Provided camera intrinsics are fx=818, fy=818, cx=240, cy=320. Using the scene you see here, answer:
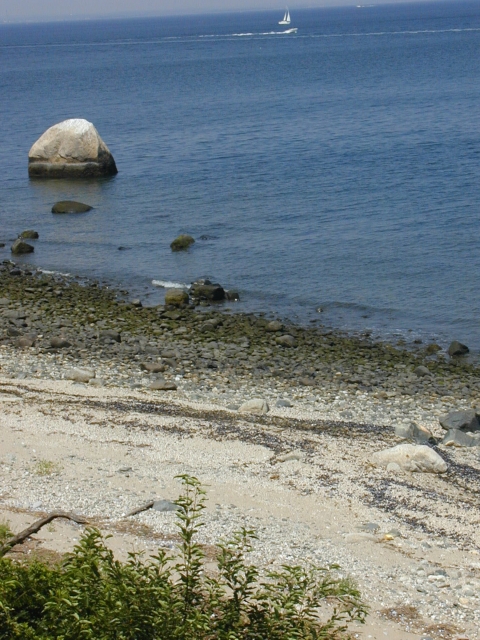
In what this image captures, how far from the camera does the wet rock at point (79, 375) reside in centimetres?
1845

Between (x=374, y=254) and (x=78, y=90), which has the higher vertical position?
(x=78, y=90)

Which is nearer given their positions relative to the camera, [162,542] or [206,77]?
[162,542]

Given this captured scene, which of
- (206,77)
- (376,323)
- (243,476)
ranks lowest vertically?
(376,323)

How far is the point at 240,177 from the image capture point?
1665 inches

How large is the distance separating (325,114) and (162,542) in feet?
186

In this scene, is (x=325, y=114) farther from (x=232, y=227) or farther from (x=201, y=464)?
(x=201, y=464)

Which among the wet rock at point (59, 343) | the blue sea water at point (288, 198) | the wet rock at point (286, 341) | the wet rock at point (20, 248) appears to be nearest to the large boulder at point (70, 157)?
the blue sea water at point (288, 198)

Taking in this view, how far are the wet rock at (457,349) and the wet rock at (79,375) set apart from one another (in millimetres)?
9574

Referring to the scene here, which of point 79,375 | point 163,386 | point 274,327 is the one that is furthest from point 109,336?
point 274,327

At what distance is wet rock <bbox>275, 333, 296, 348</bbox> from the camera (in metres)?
22.2

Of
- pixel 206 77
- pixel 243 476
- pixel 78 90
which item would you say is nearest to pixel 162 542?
pixel 243 476

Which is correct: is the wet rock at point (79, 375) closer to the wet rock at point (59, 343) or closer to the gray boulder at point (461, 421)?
the wet rock at point (59, 343)

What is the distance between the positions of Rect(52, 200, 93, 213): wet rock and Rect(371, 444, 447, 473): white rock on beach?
89.4 feet

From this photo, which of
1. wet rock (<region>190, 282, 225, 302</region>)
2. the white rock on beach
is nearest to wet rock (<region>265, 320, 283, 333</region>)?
wet rock (<region>190, 282, 225, 302</region>)
